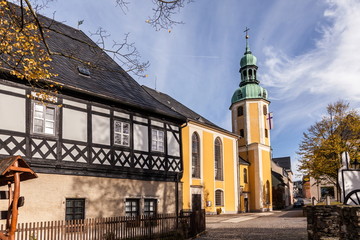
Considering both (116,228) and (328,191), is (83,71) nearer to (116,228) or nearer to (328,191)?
(116,228)

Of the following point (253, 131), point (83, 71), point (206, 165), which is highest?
point (253, 131)

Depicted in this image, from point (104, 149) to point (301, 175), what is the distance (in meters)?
20.8

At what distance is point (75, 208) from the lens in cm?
1386

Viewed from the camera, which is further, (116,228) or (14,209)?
(116,228)

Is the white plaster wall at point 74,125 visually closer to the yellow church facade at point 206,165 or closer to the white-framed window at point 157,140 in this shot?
the white-framed window at point 157,140

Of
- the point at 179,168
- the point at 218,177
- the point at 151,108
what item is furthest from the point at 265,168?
the point at 151,108

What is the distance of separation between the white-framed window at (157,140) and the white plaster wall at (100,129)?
2.85 metres

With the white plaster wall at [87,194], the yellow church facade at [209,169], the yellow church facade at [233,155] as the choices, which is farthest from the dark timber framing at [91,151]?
the yellow church facade at [209,169]

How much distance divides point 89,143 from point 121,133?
1889 mm

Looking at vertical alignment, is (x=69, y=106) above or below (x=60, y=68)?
below

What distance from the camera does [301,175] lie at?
30.4m

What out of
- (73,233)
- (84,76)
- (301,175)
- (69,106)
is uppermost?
(84,76)

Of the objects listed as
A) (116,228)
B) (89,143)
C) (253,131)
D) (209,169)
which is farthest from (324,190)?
(116,228)

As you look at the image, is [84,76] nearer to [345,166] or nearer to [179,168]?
[179,168]
